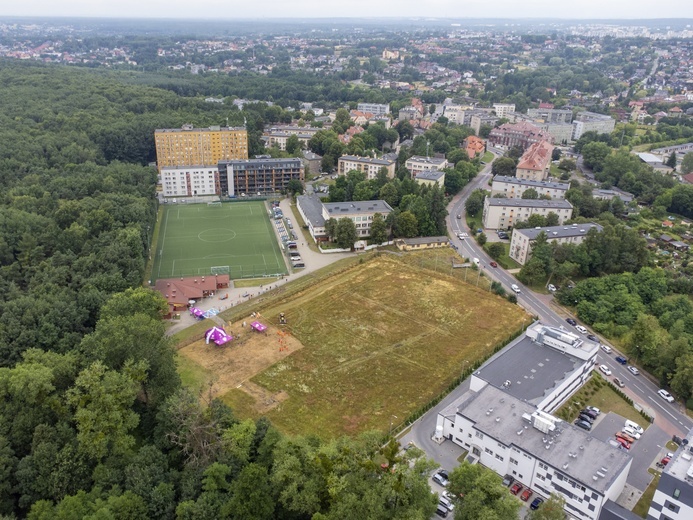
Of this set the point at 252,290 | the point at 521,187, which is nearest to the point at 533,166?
the point at 521,187

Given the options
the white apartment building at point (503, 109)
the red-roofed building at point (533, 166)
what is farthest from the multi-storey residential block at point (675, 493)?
the white apartment building at point (503, 109)

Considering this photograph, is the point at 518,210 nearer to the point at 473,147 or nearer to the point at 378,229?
the point at 378,229

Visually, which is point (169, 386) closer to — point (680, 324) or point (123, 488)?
point (123, 488)

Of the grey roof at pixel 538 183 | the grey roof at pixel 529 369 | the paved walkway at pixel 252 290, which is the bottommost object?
the paved walkway at pixel 252 290

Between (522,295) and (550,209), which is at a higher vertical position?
(550,209)

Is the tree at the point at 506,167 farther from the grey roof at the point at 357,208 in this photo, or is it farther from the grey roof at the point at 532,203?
the grey roof at the point at 357,208

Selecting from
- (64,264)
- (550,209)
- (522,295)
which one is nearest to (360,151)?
(550,209)
